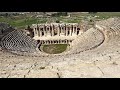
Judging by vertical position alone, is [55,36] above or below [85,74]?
above

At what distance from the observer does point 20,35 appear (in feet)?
177

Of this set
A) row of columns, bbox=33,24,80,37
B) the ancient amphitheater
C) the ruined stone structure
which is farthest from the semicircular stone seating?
row of columns, bbox=33,24,80,37

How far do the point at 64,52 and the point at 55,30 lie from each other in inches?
910

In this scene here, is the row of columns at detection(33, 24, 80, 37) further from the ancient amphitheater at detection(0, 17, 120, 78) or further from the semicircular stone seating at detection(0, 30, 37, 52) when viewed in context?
the semicircular stone seating at detection(0, 30, 37, 52)

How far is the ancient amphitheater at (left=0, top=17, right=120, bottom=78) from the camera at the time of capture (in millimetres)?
11695

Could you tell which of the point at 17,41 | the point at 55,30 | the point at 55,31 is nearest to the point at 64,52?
the point at 17,41

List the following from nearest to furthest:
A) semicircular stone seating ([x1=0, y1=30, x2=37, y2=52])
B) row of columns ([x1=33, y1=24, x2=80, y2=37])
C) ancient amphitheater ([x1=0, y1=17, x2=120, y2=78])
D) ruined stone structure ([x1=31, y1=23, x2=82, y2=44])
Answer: ancient amphitheater ([x1=0, y1=17, x2=120, y2=78]), semicircular stone seating ([x1=0, y1=30, x2=37, y2=52]), ruined stone structure ([x1=31, y1=23, x2=82, y2=44]), row of columns ([x1=33, y1=24, x2=80, y2=37])

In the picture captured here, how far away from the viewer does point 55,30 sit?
65188 millimetres

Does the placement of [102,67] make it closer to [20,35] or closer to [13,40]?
[13,40]
